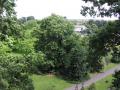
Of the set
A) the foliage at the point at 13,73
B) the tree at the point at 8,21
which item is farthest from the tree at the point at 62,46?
the tree at the point at 8,21

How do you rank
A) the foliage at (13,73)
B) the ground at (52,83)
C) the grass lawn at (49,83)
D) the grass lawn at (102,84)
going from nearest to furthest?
1. the foliage at (13,73)
2. the grass lawn at (49,83)
3. the ground at (52,83)
4. the grass lawn at (102,84)

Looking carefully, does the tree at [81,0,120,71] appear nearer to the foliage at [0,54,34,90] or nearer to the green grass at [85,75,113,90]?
the foliage at [0,54,34,90]

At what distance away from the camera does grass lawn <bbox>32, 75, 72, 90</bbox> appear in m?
55.9

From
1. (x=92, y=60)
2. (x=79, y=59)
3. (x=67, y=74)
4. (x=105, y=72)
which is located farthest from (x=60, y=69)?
(x=92, y=60)

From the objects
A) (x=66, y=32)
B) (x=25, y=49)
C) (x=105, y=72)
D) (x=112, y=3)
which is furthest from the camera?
(x=105, y=72)

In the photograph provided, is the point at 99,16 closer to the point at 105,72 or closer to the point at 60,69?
the point at 60,69

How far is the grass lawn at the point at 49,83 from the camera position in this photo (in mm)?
55875

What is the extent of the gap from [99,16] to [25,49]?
3996 cm

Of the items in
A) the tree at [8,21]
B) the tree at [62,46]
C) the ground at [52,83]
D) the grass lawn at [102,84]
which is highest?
the tree at [8,21]

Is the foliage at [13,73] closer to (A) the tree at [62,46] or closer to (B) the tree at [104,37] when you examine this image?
(B) the tree at [104,37]

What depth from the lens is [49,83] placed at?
192 ft

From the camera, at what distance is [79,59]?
199 feet

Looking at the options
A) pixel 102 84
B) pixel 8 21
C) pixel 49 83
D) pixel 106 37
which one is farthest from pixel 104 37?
pixel 102 84

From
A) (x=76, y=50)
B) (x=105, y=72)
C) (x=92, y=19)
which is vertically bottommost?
(x=105, y=72)
